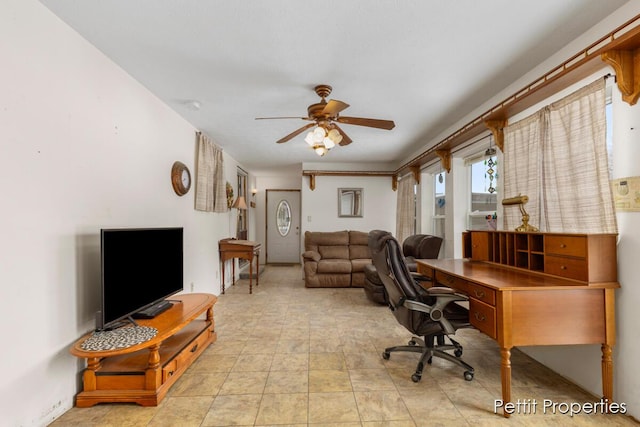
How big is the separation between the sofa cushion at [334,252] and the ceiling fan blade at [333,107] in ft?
12.0

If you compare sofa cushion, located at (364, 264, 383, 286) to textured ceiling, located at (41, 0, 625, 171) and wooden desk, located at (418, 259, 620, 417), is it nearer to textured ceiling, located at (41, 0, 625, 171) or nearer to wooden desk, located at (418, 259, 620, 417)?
textured ceiling, located at (41, 0, 625, 171)

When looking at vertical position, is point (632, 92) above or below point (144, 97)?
below

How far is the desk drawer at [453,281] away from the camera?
86.2 inches

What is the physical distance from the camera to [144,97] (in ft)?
9.13

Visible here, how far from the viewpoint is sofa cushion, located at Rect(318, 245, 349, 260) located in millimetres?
5852

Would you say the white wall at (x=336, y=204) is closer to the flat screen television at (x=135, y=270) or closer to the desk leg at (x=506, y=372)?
the flat screen television at (x=135, y=270)

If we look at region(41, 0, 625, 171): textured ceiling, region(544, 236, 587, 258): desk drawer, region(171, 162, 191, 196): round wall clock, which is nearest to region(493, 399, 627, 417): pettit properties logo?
region(544, 236, 587, 258): desk drawer

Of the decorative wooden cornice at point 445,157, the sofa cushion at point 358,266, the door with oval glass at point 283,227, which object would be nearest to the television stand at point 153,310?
the sofa cushion at point 358,266

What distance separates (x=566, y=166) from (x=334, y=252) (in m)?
4.15

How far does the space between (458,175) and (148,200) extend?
3.63 metres

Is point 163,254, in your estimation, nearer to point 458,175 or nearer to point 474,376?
point 474,376

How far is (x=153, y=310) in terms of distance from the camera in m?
2.38

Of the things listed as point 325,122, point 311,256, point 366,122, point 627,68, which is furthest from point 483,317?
point 311,256

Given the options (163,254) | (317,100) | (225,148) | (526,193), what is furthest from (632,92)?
(225,148)
